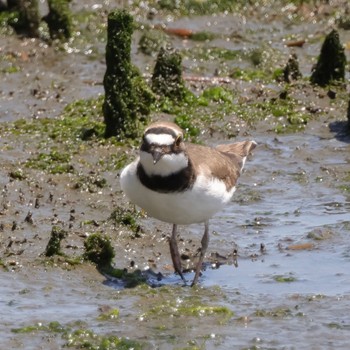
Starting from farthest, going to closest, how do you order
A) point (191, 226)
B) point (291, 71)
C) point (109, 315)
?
point (291, 71), point (191, 226), point (109, 315)

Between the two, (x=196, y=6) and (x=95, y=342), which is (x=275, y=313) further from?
(x=196, y=6)

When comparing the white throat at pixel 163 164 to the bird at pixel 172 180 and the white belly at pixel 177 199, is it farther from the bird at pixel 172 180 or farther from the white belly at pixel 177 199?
the white belly at pixel 177 199

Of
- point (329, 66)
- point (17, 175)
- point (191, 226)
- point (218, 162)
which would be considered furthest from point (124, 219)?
point (329, 66)

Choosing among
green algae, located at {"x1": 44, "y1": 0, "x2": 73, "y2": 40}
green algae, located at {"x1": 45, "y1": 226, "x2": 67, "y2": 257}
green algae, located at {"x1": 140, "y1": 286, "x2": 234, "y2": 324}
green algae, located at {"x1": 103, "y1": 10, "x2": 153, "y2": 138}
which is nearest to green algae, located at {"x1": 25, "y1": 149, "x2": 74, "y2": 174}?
green algae, located at {"x1": 103, "y1": 10, "x2": 153, "y2": 138}

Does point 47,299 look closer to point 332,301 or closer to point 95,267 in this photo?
point 95,267

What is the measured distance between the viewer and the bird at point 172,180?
9070 mm

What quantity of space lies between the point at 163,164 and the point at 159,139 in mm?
245

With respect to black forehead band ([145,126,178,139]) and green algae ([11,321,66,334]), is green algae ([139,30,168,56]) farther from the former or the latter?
green algae ([11,321,66,334])

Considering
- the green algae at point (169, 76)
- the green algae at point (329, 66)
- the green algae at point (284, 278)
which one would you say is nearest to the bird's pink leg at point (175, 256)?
the green algae at point (284, 278)

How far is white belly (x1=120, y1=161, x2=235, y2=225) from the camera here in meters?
9.27

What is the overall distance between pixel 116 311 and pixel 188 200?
1.15m

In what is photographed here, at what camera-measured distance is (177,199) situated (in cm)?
927

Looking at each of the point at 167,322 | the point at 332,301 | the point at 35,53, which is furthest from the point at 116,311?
the point at 35,53

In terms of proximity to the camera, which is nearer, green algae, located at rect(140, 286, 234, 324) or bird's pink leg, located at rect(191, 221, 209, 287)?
green algae, located at rect(140, 286, 234, 324)
